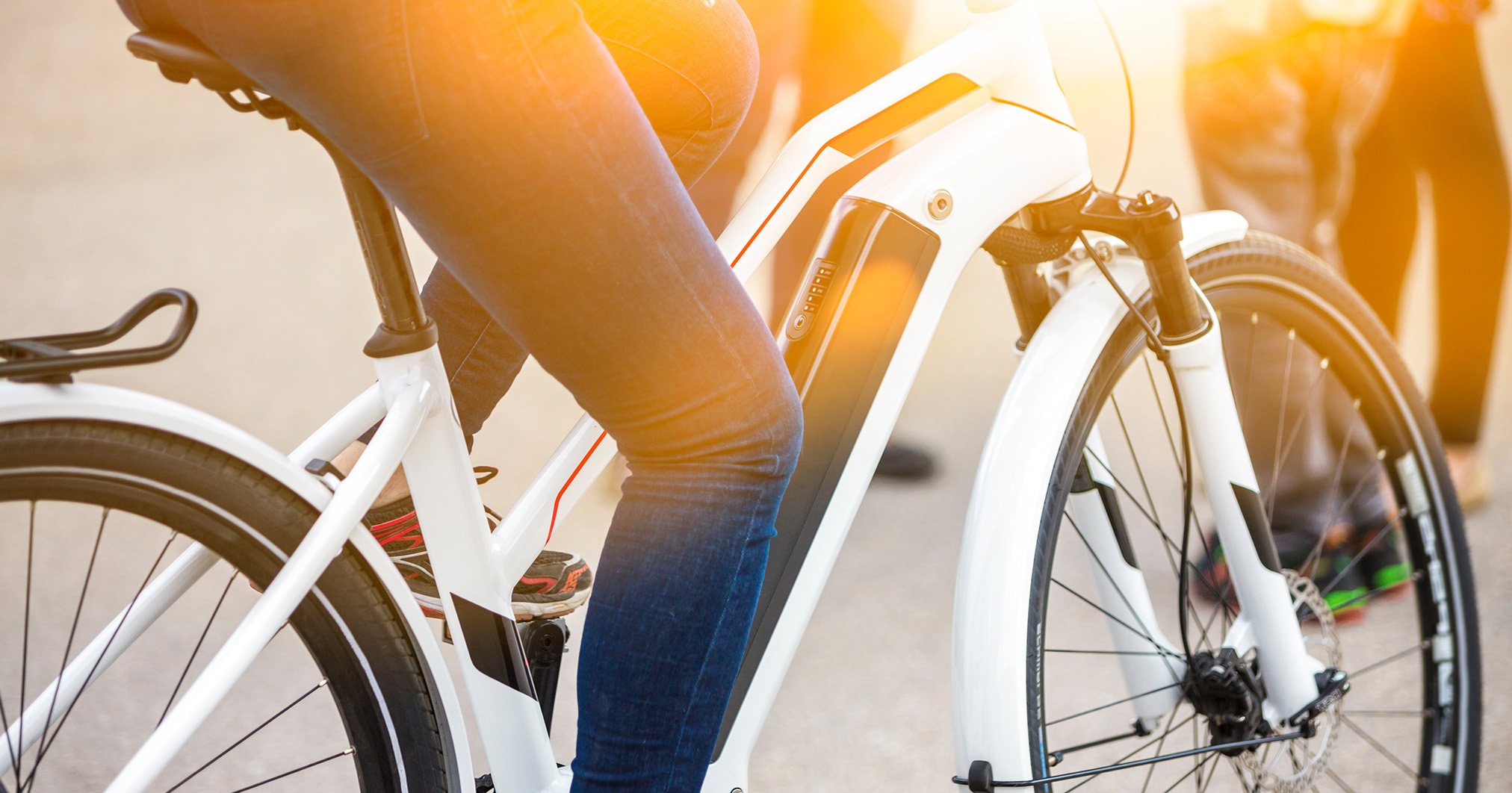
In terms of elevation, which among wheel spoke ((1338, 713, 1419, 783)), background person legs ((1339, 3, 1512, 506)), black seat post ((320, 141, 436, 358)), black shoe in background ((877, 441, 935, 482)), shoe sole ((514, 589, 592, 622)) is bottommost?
wheel spoke ((1338, 713, 1419, 783))

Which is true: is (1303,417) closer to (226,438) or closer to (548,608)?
(548,608)

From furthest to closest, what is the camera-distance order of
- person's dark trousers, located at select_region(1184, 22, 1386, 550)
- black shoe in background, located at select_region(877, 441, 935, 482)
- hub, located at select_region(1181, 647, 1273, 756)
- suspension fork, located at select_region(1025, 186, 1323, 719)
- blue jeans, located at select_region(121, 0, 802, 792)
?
black shoe in background, located at select_region(877, 441, 935, 482)
person's dark trousers, located at select_region(1184, 22, 1386, 550)
hub, located at select_region(1181, 647, 1273, 756)
suspension fork, located at select_region(1025, 186, 1323, 719)
blue jeans, located at select_region(121, 0, 802, 792)

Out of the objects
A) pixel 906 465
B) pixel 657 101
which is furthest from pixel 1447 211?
pixel 657 101

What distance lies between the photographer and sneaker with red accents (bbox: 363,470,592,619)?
1001 mm

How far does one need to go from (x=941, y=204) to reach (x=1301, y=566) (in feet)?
3.53

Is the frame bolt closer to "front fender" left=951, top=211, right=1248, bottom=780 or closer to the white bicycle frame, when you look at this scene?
the white bicycle frame

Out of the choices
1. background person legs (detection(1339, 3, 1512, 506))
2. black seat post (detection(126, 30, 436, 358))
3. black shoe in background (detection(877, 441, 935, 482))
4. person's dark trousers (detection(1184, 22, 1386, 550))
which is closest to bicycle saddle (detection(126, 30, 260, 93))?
black seat post (detection(126, 30, 436, 358))

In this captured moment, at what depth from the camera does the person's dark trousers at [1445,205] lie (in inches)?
80.8

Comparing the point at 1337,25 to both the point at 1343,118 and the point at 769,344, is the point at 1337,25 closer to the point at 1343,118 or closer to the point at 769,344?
the point at 1343,118

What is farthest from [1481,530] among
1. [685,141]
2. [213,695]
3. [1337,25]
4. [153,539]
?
[153,539]

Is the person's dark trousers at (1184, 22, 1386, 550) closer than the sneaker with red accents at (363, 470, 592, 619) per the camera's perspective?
No

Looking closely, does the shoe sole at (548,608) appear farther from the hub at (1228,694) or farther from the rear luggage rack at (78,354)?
the hub at (1228,694)

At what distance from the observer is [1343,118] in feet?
6.97

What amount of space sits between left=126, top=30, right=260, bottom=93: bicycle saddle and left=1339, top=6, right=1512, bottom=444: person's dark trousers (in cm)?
201
